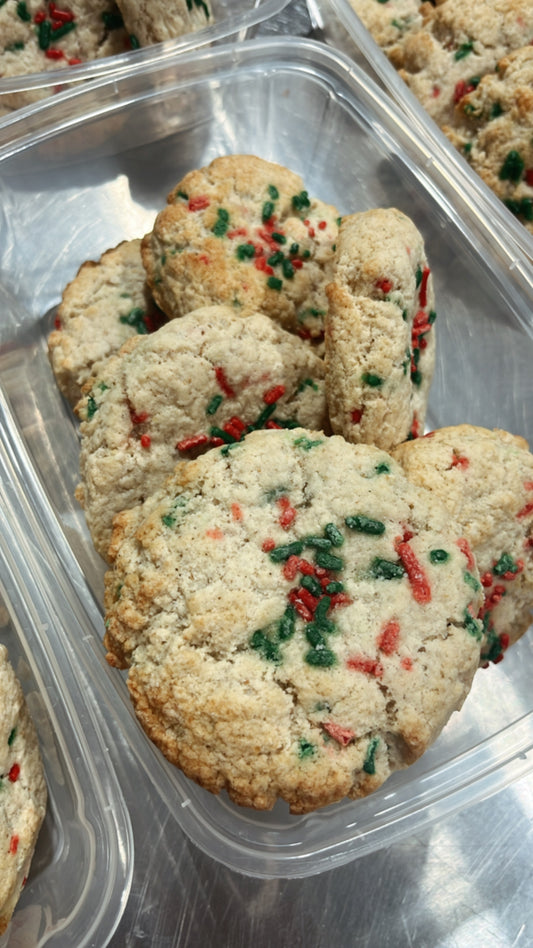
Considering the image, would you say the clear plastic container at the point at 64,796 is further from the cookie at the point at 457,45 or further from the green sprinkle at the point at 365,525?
the cookie at the point at 457,45

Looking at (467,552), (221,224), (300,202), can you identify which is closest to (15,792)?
(467,552)

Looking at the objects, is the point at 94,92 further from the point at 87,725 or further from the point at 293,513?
the point at 87,725

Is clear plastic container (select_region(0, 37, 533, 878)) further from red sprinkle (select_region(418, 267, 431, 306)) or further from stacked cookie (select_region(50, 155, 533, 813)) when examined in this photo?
red sprinkle (select_region(418, 267, 431, 306))

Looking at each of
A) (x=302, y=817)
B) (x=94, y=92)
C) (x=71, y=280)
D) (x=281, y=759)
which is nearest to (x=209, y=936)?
(x=302, y=817)

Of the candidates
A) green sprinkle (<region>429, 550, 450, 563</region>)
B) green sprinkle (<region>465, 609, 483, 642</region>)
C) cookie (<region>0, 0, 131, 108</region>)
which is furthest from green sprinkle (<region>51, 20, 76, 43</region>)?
green sprinkle (<region>465, 609, 483, 642</region>)

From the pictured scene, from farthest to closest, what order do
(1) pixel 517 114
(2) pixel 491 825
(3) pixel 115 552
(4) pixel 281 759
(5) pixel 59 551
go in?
(1) pixel 517 114 < (2) pixel 491 825 < (5) pixel 59 551 < (3) pixel 115 552 < (4) pixel 281 759

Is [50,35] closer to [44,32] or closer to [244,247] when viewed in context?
[44,32]
